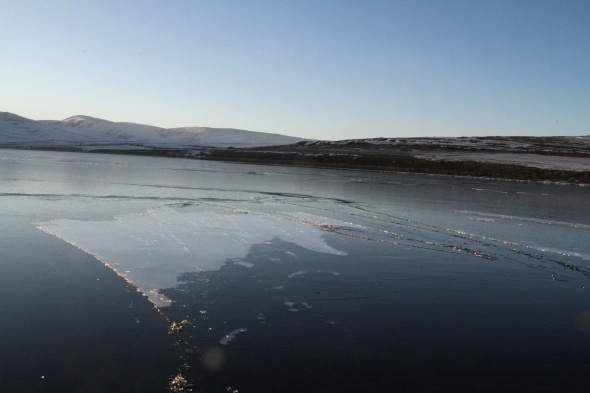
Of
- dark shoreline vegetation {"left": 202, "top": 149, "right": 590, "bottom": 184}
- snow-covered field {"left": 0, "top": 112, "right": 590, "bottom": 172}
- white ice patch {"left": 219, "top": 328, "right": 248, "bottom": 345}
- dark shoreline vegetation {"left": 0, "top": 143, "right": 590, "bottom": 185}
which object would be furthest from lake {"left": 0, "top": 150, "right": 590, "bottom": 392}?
snow-covered field {"left": 0, "top": 112, "right": 590, "bottom": 172}

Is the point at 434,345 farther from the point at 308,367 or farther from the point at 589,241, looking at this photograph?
the point at 589,241

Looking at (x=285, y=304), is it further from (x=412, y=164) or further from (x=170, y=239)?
(x=412, y=164)

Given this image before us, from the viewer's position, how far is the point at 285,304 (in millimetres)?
8414

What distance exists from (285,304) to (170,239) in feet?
19.7

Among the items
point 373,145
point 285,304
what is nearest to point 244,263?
point 285,304

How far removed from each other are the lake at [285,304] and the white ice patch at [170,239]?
0.07m

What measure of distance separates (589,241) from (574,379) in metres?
11.4

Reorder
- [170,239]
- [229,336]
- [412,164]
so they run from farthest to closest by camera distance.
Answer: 1. [412,164]
2. [170,239]
3. [229,336]

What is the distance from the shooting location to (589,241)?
1566 centimetres

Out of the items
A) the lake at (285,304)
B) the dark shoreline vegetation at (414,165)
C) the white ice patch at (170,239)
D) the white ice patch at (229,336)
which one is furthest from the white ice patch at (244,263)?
the dark shoreline vegetation at (414,165)

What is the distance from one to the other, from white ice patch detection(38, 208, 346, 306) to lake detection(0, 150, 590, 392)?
66mm

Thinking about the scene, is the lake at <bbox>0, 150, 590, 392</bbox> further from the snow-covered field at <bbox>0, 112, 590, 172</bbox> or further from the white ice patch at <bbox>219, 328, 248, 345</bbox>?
the snow-covered field at <bbox>0, 112, 590, 172</bbox>

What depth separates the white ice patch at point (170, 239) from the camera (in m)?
10.3

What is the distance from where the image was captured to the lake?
5926 mm
